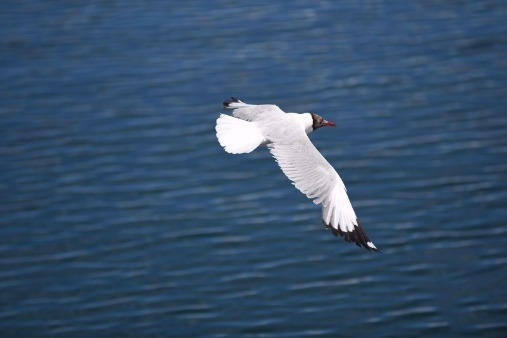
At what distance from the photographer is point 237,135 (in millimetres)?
9914

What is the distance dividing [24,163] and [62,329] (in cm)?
376

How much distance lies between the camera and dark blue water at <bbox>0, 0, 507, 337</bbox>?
13852 millimetres

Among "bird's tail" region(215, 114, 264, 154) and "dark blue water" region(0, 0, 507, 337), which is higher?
"bird's tail" region(215, 114, 264, 154)

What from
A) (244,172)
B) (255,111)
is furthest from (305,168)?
(244,172)

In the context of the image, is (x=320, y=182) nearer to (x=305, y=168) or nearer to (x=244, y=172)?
(x=305, y=168)

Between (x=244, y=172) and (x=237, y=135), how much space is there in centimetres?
619

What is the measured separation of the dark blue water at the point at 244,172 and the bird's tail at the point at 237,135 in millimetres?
3820

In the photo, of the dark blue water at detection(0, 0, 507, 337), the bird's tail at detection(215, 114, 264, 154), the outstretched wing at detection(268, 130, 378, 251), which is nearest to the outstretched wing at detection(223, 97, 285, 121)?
the bird's tail at detection(215, 114, 264, 154)

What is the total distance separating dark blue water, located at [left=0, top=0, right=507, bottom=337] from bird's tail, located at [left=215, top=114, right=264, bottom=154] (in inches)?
150

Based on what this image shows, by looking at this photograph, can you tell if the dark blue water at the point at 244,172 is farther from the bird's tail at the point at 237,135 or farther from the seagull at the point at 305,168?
the bird's tail at the point at 237,135

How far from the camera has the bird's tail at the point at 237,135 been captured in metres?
9.73

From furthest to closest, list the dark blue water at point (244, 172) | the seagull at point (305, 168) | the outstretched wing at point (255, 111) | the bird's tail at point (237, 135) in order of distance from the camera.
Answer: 1. the dark blue water at point (244, 172)
2. the outstretched wing at point (255, 111)
3. the seagull at point (305, 168)
4. the bird's tail at point (237, 135)

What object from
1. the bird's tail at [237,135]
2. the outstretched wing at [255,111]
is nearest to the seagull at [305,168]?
the bird's tail at [237,135]

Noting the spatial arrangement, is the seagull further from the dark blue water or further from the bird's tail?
the dark blue water
